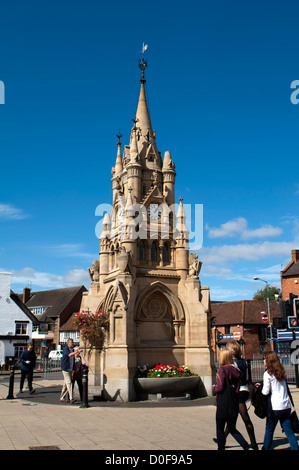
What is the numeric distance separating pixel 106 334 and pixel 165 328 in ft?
8.69

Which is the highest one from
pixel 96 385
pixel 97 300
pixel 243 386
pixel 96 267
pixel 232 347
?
pixel 96 267

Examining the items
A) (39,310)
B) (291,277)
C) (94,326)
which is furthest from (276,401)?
(39,310)

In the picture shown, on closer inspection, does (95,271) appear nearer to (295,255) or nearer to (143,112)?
(143,112)

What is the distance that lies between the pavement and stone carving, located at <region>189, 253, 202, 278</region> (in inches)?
220

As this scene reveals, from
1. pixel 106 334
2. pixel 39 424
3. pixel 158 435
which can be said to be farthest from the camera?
pixel 106 334

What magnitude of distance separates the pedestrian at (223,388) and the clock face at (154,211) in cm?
1282

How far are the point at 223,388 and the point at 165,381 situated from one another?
9.55 meters

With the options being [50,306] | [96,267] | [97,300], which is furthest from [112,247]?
[50,306]

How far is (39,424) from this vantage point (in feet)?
35.4

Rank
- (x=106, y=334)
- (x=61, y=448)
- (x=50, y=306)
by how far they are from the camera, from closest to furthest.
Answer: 1. (x=61, y=448)
2. (x=106, y=334)
3. (x=50, y=306)

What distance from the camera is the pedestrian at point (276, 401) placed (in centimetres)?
745

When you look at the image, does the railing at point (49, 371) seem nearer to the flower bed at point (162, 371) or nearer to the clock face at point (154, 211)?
the flower bed at point (162, 371)
